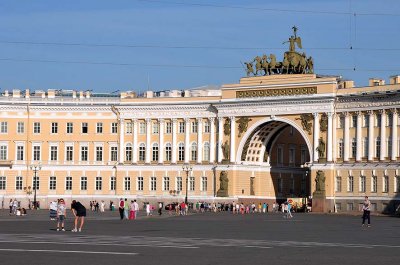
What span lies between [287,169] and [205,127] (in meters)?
11.0

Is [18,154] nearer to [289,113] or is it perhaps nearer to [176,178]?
[176,178]

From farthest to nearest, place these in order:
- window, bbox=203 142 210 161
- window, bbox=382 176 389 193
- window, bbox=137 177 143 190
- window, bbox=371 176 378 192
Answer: window, bbox=137 177 143 190
window, bbox=203 142 210 161
window, bbox=371 176 378 192
window, bbox=382 176 389 193

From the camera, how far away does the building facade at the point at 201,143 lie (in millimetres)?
103875

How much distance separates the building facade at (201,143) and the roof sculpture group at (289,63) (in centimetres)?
109

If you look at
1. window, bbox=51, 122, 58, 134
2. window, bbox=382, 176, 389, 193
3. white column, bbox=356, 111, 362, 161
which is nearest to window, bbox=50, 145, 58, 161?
window, bbox=51, 122, 58, 134

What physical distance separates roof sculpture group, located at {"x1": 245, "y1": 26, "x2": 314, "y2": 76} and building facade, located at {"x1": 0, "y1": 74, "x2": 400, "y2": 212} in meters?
1.09

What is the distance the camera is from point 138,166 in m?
117

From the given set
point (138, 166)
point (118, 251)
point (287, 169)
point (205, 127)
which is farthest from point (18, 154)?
point (118, 251)

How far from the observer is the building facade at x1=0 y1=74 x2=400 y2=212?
104 m

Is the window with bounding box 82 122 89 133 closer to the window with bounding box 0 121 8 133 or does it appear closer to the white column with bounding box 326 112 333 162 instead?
the window with bounding box 0 121 8 133

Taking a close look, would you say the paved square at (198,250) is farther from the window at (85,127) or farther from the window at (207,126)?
the window at (85,127)

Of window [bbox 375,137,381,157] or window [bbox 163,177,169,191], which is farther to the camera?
window [bbox 163,177,169,191]

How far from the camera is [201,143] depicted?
375 ft

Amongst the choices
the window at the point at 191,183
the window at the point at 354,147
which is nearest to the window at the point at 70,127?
the window at the point at 191,183
